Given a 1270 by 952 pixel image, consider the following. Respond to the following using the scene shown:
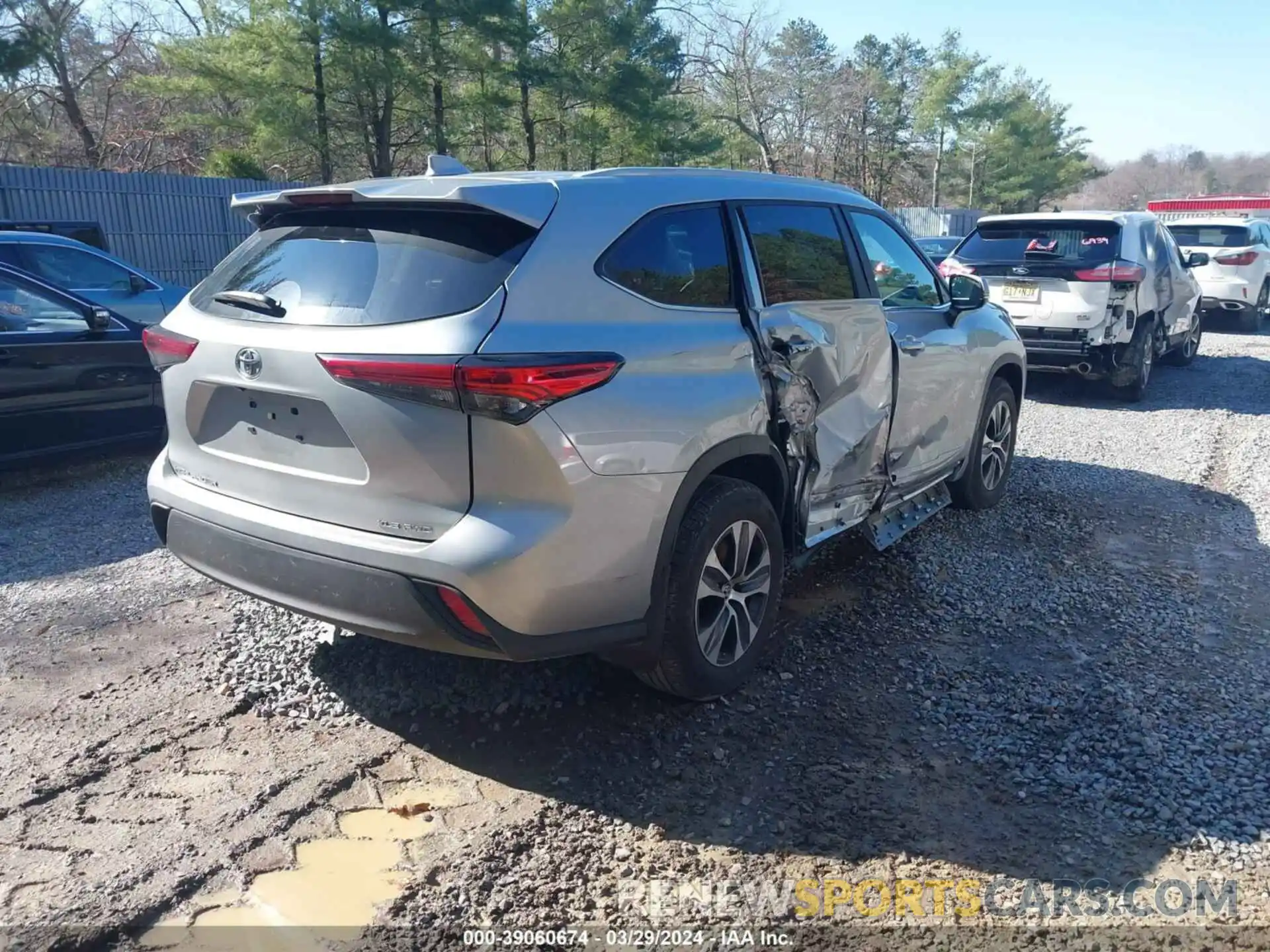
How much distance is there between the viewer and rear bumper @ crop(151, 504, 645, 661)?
285 centimetres

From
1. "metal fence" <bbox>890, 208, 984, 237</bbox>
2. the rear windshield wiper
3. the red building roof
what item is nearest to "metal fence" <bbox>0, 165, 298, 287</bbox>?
the rear windshield wiper

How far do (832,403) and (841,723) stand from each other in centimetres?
128

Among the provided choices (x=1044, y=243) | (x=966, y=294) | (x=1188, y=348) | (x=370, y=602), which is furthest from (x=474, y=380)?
(x=1188, y=348)

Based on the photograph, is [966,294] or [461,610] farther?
[966,294]

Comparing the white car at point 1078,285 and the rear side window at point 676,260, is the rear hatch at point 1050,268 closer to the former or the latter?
the white car at point 1078,285

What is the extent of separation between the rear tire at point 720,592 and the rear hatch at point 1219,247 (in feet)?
47.1

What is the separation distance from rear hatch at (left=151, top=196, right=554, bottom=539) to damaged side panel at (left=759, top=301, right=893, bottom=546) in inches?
48.2

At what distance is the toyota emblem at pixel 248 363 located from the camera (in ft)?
10.1

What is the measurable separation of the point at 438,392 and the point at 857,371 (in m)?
2.13

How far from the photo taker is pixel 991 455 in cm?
601

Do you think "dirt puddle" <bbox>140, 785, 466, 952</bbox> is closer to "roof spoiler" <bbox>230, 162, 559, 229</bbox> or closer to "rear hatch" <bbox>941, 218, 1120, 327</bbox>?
"roof spoiler" <bbox>230, 162, 559, 229</bbox>

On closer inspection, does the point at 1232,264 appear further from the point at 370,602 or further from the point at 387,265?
the point at 370,602

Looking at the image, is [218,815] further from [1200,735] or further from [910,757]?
[1200,735]

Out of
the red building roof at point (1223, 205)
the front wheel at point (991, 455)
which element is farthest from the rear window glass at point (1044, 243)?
the red building roof at point (1223, 205)
